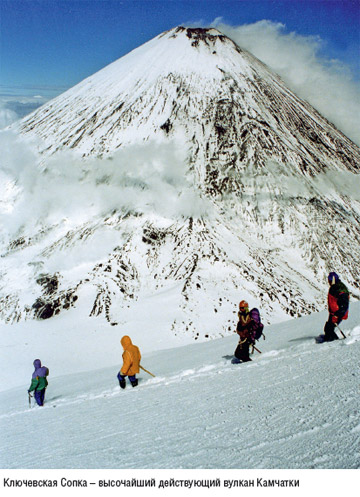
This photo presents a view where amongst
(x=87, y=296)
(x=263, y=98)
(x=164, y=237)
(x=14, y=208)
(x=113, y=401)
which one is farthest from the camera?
(x=263, y=98)

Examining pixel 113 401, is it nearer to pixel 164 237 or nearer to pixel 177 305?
pixel 177 305

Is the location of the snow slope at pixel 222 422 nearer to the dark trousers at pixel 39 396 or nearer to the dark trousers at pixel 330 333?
the dark trousers at pixel 330 333

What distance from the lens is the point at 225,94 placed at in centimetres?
7388

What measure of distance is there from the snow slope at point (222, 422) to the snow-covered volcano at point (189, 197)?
2698cm

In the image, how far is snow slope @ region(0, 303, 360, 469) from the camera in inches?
153

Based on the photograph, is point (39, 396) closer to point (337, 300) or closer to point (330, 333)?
point (330, 333)

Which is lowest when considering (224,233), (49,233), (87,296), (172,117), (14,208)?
(87,296)

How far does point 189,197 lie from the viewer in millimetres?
54844

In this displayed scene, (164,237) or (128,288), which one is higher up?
(164,237)

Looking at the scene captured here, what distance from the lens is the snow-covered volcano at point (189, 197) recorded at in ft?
137

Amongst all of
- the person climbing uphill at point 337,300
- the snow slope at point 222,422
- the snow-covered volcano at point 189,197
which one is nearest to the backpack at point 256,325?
the snow slope at point 222,422

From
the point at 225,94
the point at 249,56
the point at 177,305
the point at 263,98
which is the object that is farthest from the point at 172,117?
the point at 177,305

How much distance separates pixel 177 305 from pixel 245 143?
3791 centimetres

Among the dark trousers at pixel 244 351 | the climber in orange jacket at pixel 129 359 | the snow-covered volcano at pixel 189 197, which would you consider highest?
the snow-covered volcano at pixel 189 197
